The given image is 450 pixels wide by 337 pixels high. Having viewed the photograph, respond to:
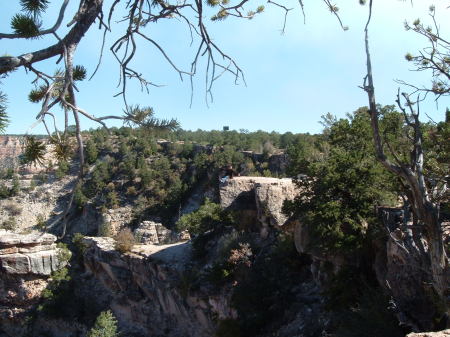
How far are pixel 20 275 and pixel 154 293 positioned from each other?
36.9 feet

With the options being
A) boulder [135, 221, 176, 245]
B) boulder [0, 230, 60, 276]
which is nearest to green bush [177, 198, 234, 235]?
boulder [135, 221, 176, 245]

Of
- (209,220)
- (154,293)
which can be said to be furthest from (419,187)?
(154,293)

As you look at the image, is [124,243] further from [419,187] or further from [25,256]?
[419,187]

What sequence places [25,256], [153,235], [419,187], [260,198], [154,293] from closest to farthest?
[419,187] → [260,198] → [154,293] → [25,256] → [153,235]

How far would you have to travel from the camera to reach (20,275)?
26891mm

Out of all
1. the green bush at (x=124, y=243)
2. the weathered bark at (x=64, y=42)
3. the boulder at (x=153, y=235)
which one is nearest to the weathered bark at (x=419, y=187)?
the weathered bark at (x=64, y=42)

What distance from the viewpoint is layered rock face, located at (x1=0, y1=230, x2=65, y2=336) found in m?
26.7

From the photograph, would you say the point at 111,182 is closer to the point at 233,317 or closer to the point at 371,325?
the point at 233,317

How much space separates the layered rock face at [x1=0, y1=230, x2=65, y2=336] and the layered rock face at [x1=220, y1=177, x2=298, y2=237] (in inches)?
548

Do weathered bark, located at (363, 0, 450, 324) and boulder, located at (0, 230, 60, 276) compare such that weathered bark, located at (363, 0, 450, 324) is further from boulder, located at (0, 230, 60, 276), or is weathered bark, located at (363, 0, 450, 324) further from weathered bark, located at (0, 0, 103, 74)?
boulder, located at (0, 230, 60, 276)

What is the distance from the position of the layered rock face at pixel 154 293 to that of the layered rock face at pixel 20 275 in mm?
3599

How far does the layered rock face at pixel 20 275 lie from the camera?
2673cm

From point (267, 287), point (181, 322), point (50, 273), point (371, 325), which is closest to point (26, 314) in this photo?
point (50, 273)

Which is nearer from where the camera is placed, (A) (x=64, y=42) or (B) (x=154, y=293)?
(A) (x=64, y=42)
